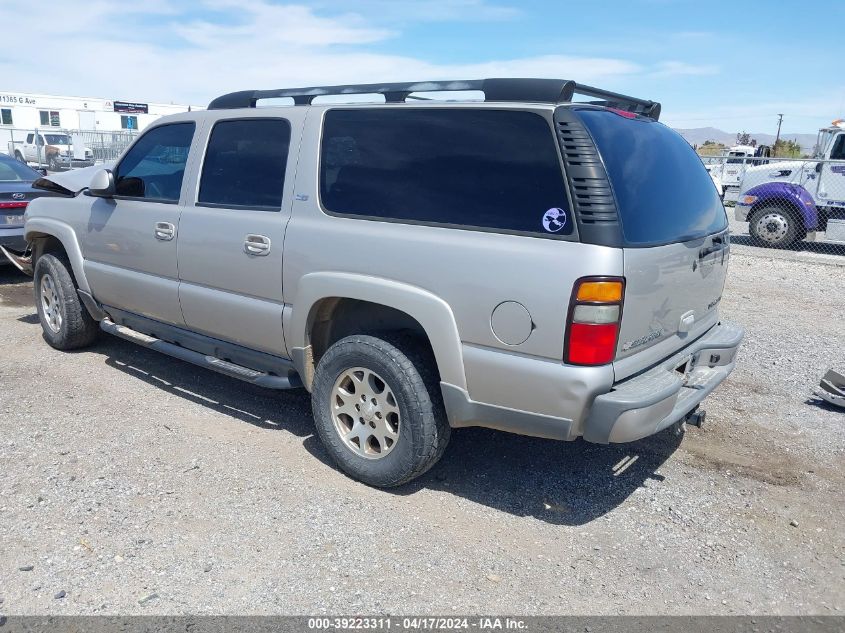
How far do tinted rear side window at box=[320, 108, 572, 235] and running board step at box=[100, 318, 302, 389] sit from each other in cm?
113

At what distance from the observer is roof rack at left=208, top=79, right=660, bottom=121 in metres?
3.25

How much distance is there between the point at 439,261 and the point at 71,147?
2417 centimetres

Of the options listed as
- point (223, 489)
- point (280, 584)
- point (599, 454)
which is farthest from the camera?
point (599, 454)

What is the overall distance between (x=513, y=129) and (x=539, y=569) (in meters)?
2.02

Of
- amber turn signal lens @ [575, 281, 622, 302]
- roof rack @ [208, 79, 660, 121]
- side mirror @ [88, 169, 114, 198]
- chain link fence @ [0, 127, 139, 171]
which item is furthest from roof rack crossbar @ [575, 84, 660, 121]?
chain link fence @ [0, 127, 139, 171]

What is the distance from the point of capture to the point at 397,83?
3.85m

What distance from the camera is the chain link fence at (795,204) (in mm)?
13461

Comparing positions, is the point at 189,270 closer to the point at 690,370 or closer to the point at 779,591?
the point at 690,370

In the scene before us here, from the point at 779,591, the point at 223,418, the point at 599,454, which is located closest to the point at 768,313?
the point at 599,454

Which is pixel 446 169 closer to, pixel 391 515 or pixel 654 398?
pixel 654 398

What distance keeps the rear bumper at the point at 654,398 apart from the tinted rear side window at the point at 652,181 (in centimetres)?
64

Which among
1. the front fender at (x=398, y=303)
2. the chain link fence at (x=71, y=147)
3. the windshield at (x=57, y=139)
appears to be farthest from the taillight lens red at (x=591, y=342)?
the windshield at (x=57, y=139)

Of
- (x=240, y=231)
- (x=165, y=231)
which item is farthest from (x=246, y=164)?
(x=165, y=231)

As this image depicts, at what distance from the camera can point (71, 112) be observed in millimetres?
37656
